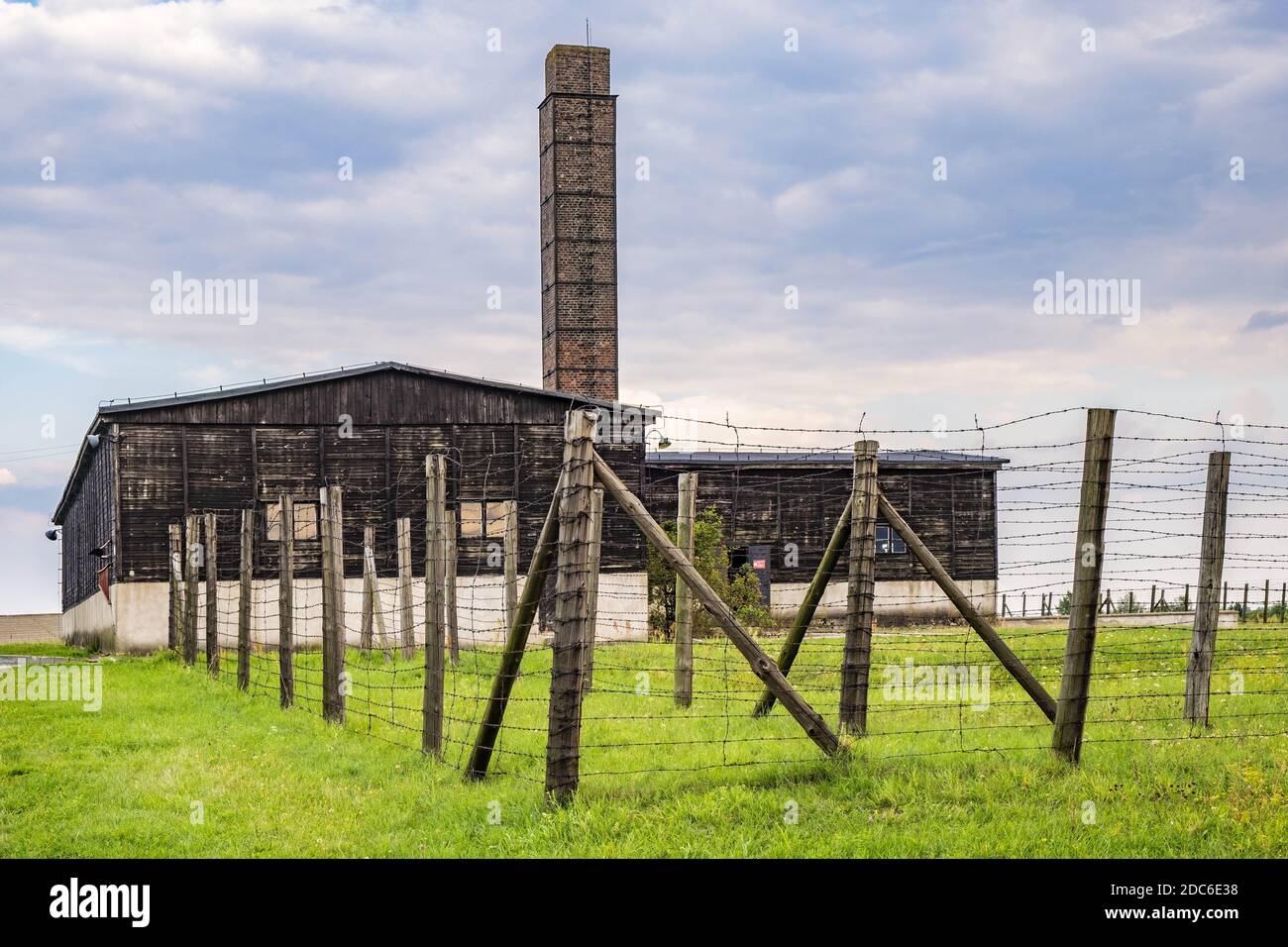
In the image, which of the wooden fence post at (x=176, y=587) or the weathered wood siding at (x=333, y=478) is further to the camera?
the weathered wood siding at (x=333, y=478)

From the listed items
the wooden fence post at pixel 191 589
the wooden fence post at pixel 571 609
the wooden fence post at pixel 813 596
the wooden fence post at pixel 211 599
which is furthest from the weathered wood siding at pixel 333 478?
the wooden fence post at pixel 571 609

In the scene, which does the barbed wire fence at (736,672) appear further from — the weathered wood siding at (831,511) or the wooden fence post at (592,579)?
the weathered wood siding at (831,511)

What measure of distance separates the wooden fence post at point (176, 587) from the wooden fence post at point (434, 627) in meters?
15.8

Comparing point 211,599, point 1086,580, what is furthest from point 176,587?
point 1086,580

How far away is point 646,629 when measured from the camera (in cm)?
3597

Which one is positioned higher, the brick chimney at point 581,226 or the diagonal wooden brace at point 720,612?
the brick chimney at point 581,226

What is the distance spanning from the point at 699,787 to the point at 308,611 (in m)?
26.0

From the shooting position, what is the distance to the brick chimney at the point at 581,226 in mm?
40906

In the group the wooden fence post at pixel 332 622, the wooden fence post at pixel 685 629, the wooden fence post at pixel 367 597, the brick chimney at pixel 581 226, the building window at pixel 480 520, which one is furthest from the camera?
the brick chimney at pixel 581 226

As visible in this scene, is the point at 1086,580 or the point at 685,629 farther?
the point at 685,629

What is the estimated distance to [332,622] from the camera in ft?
51.7

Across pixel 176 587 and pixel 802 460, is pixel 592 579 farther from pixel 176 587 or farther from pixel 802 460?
pixel 802 460

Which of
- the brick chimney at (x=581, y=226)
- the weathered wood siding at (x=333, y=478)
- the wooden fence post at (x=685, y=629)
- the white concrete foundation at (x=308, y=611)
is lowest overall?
the white concrete foundation at (x=308, y=611)
